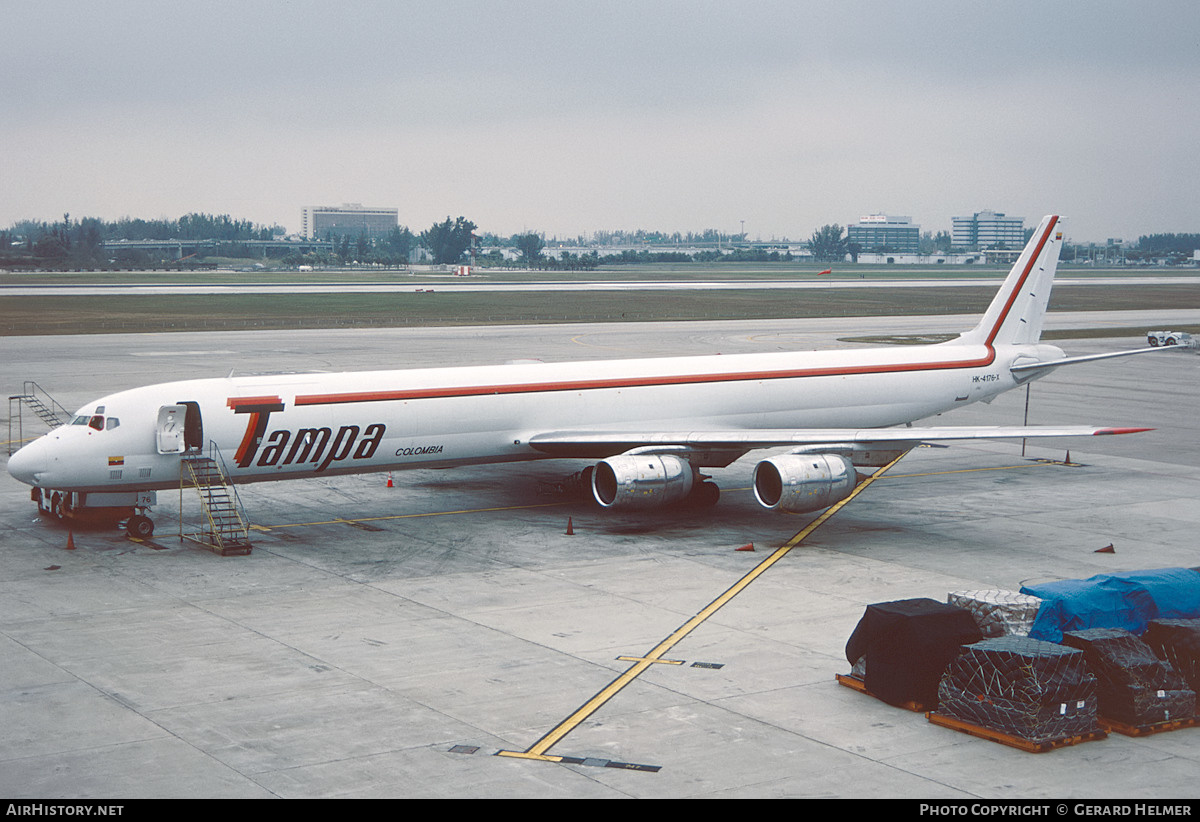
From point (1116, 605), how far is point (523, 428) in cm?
1745

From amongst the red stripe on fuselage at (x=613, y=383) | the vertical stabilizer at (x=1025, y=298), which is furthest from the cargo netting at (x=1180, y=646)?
the vertical stabilizer at (x=1025, y=298)

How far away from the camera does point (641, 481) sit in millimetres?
30375

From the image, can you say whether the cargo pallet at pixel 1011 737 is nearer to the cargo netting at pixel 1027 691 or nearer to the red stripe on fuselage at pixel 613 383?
the cargo netting at pixel 1027 691

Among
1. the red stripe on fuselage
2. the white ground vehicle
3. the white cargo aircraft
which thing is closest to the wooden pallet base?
the white cargo aircraft

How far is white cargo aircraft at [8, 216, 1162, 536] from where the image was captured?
94.9ft

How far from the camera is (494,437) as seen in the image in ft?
107

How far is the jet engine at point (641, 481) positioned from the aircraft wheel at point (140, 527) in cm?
1092

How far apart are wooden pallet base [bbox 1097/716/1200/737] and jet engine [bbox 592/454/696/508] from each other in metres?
14.3

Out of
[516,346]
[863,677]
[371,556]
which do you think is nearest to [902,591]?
[863,677]

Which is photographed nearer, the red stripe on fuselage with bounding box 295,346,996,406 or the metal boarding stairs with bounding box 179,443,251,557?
the metal boarding stairs with bounding box 179,443,251,557

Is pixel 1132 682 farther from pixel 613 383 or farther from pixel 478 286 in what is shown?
pixel 478 286

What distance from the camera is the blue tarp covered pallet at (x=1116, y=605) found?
18.9 meters

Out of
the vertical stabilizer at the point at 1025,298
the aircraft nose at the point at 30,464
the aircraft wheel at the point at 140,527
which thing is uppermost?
the vertical stabilizer at the point at 1025,298

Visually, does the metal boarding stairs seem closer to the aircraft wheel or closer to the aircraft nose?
the aircraft wheel
